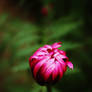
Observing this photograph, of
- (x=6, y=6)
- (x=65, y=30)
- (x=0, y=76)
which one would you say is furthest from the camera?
(x=6, y=6)

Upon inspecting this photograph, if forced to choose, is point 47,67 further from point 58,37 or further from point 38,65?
point 58,37

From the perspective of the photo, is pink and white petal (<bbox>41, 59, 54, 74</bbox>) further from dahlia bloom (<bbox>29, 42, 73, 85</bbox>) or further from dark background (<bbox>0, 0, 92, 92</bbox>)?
dark background (<bbox>0, 0, 92, 92</bbox>)

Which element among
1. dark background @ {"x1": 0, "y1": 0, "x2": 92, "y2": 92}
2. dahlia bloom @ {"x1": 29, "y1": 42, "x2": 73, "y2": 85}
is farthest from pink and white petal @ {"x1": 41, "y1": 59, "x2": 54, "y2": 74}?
dark background @ {"x1": 0, "y1": 0, "x2": 92, "y2": 92}

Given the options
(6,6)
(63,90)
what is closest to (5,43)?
(63,90)

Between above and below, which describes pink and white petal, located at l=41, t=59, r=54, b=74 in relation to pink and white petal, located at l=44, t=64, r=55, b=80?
above

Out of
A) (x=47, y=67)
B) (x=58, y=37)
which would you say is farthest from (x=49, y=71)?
(x=58, y=37)

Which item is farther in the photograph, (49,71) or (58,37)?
(58,37)

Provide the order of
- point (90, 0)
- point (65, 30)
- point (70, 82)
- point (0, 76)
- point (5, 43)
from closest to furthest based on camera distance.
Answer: point (65, 30) → point (70, 82) → point (5, 43) → point (90, 0) → point (0, 76)

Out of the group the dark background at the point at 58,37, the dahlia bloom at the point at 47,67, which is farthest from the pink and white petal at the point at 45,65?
the dark background at the point at 58,37

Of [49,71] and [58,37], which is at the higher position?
[58,37]

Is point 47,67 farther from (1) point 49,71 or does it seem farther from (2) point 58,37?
(2) point 58,37

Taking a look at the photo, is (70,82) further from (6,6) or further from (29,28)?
(6,6)
